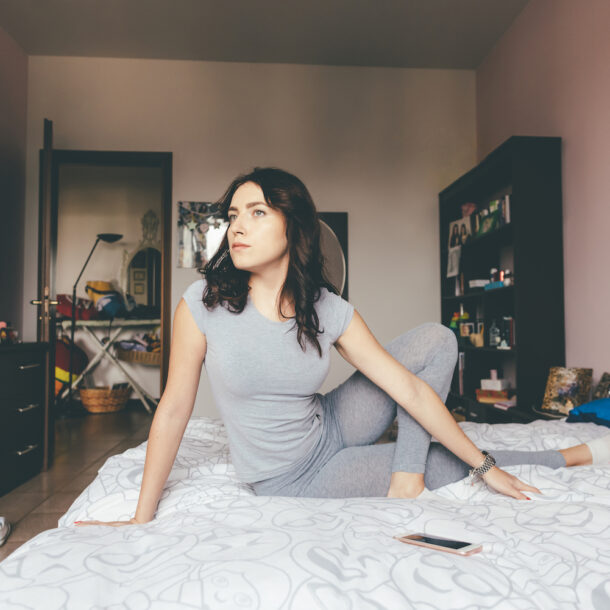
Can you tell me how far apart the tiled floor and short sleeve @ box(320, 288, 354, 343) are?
1.29 meters

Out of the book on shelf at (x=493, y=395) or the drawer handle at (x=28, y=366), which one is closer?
the drawer handle at (x=28, y=366)

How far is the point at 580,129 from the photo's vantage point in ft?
9.12

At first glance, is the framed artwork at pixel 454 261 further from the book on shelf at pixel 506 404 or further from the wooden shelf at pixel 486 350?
the book on shelf at pixel 506 404

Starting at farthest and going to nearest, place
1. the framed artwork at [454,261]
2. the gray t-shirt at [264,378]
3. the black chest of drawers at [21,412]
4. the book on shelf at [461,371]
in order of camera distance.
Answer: the framed artwork at [454,261] → the book on shelf at [461,371] → the black chest of drawers at [21,412] → the gray t-shirt at [264,378]

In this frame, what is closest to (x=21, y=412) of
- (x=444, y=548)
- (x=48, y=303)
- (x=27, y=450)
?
(x=27, y=450)

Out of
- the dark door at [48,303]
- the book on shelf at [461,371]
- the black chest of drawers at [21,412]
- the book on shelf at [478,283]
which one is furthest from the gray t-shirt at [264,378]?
the book on shelf at [461,371]

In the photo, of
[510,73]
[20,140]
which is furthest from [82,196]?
[510,73]

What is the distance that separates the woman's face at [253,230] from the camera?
1164mm

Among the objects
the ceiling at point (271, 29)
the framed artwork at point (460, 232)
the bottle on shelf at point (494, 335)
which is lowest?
the bottle on shelf at point (494, 335)

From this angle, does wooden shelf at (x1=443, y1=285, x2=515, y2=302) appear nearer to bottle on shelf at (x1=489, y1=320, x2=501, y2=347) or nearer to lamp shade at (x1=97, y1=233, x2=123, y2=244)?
bottle on shelf at (x1=489, y1=320, x2=501, y2=347)

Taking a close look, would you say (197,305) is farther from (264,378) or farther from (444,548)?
(444,548)

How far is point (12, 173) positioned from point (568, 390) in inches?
157

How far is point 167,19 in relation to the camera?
3.64m

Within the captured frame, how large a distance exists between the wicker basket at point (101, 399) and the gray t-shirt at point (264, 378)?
3.80 metres
